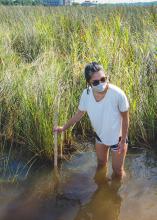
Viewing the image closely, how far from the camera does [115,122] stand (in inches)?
158

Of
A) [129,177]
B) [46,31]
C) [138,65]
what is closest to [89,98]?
[129,177]

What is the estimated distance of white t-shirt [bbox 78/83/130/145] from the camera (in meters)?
3.88

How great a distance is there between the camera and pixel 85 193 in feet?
14.4

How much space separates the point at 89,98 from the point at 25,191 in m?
1.33

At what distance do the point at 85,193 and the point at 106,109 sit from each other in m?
1.09

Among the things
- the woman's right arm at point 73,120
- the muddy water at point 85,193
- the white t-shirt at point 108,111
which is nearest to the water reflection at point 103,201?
the muddy water at point 85,193

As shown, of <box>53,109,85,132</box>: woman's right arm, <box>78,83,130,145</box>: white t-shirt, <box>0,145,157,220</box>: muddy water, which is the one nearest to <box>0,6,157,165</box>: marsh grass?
<box>0,145,157,220</box>: muddy water

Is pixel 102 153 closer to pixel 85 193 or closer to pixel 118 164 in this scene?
pixel 118 164

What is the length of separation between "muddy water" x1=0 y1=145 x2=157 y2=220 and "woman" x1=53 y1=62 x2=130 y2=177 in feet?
1.32

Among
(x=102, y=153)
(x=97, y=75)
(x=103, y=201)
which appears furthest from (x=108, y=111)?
(x=103, y=201)

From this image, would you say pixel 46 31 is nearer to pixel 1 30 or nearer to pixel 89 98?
pixel 1 30

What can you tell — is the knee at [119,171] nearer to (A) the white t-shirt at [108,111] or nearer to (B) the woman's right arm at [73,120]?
(A) the white t-shirt at [108,111]

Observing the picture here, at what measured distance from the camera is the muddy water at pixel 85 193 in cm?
399

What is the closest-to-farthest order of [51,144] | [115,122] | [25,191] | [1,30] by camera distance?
1. [115,122]
2. [25,191]
3. [51,144]
4. [1,30]
